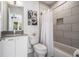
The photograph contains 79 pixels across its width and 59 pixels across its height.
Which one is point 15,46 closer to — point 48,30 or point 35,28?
point 35,28

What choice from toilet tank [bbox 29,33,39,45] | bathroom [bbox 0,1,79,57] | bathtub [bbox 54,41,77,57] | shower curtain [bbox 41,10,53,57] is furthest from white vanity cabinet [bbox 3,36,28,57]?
bathtub [bbox 54,41,77,57]

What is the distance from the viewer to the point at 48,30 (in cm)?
225

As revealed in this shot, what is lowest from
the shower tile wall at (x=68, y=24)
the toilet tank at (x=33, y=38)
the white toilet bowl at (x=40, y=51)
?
the white toilet bowl at (x=40, y=51)

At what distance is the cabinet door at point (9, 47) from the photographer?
1.66 meters

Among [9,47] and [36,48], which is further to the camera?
[36,48]

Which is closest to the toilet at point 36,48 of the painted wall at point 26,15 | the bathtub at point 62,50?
the painted wall at point 26,15

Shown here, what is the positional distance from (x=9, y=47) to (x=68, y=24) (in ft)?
3.91

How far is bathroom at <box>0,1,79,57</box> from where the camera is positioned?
68.2 inches

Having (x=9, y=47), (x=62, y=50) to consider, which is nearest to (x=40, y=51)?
(x=62, y=50)

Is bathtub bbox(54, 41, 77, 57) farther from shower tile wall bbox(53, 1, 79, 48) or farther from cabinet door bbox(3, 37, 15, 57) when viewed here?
cabinet door bbox(3, 37, 15, 57)

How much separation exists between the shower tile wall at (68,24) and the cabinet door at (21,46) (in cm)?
79

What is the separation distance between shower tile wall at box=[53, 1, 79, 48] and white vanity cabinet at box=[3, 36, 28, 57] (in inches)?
31.2

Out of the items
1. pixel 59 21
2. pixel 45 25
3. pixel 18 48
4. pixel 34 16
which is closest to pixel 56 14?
pixel 59 21

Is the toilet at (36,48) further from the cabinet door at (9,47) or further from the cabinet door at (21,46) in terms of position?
the cabinet door at (9,47)
